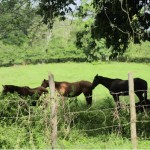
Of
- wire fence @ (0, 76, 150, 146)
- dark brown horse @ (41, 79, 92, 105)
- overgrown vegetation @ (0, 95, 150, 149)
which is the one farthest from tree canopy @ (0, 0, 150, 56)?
dark brown horse @ (41, 79, 92, 105)

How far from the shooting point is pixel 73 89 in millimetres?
18984

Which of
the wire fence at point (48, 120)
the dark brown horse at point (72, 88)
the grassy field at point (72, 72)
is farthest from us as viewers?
the grassy field at point (72, 72)

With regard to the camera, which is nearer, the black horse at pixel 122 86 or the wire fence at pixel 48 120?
the wire fence at pixel 48 120

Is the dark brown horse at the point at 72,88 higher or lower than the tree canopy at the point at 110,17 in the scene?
lower

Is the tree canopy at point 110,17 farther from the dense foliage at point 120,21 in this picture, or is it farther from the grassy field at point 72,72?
the grassy field at point 72,72

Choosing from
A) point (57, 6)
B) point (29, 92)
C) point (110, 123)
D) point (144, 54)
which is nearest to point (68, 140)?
point (110, 123)

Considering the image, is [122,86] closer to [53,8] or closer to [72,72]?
[53,8]

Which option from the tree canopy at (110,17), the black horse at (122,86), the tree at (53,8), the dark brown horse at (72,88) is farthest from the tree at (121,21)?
the dark brown horse at (72,88)

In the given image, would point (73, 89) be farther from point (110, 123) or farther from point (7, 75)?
point (7, 75)

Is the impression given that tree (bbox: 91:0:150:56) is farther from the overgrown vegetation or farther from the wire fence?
the overgrown vegetation

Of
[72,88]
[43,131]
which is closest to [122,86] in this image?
[72,88]

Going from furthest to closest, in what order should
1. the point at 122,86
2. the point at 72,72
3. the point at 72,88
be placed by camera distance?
the point at 72,72, the point at 72,88, the point at 122,86

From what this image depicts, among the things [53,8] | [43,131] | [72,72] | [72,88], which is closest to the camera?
[43,131]

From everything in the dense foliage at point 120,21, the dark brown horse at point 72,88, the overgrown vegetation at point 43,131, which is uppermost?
the dense foliage at point 120,21
